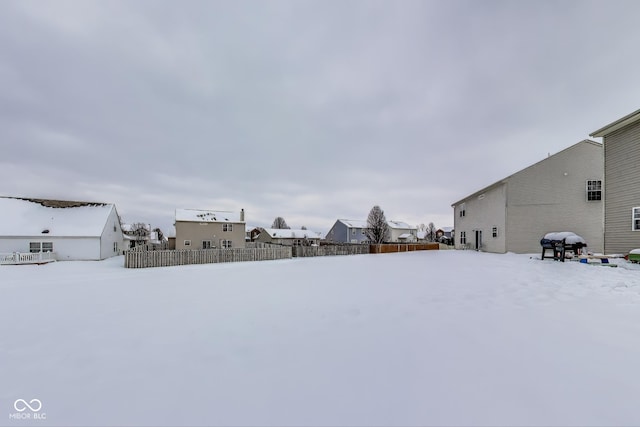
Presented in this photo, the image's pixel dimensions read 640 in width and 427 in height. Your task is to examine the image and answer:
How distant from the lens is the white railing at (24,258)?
56.2 feet

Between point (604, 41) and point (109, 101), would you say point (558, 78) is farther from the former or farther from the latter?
point (109, 101)

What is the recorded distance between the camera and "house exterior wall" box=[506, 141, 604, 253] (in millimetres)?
18094

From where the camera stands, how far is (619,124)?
457 inches

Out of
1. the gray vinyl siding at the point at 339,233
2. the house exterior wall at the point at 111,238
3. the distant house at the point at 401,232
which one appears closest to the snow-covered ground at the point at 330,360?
the house exterior wall at the point at 111,238

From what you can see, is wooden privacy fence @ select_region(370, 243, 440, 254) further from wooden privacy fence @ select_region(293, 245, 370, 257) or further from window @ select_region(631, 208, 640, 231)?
window @ select_region(631, 208, 640, 231)

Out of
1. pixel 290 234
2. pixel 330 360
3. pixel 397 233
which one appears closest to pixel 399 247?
pixel 397 233

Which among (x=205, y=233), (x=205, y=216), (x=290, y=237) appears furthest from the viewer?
(x=290, y=237)

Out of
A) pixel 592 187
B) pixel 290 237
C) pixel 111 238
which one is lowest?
pixel 290 237

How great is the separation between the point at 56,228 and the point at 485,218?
1484 inches

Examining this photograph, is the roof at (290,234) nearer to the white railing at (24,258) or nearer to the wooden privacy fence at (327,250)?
the wooden privacy fence at (327,250)

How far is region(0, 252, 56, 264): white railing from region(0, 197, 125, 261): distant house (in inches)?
41.3

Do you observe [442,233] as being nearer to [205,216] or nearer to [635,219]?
[635,219]

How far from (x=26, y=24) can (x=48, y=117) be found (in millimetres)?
7399

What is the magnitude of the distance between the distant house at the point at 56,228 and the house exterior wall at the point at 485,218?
34.0 m
